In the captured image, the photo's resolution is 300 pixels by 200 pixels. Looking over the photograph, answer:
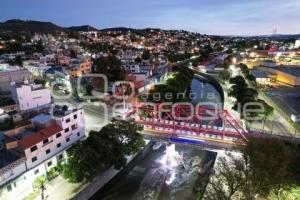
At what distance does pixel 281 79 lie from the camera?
44.2 metres

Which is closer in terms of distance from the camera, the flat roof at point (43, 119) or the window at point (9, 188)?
the window at point (9, 188)

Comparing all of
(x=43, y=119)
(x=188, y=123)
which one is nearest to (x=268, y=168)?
(x=188, y=123)

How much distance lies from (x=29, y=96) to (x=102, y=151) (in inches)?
719

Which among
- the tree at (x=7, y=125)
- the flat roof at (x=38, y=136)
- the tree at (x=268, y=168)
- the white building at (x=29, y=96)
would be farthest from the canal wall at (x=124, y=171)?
the white building at (x=29, y=96)

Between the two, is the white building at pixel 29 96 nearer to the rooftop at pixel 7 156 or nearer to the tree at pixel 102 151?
the rooftop at pixel 7 156

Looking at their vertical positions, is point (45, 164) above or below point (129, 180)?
above

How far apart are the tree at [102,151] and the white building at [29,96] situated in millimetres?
15417

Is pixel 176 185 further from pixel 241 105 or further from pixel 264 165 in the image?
pixel 241 105

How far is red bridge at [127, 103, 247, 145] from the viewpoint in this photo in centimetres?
2141

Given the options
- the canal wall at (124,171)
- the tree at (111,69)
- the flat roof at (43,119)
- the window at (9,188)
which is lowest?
the canal wall at (124,171)

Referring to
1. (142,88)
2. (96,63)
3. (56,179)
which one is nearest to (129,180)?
(56,179)

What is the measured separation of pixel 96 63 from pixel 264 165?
38.1m

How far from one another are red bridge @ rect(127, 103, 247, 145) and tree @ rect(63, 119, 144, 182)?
538cm

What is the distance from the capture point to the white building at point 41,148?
14.0m
